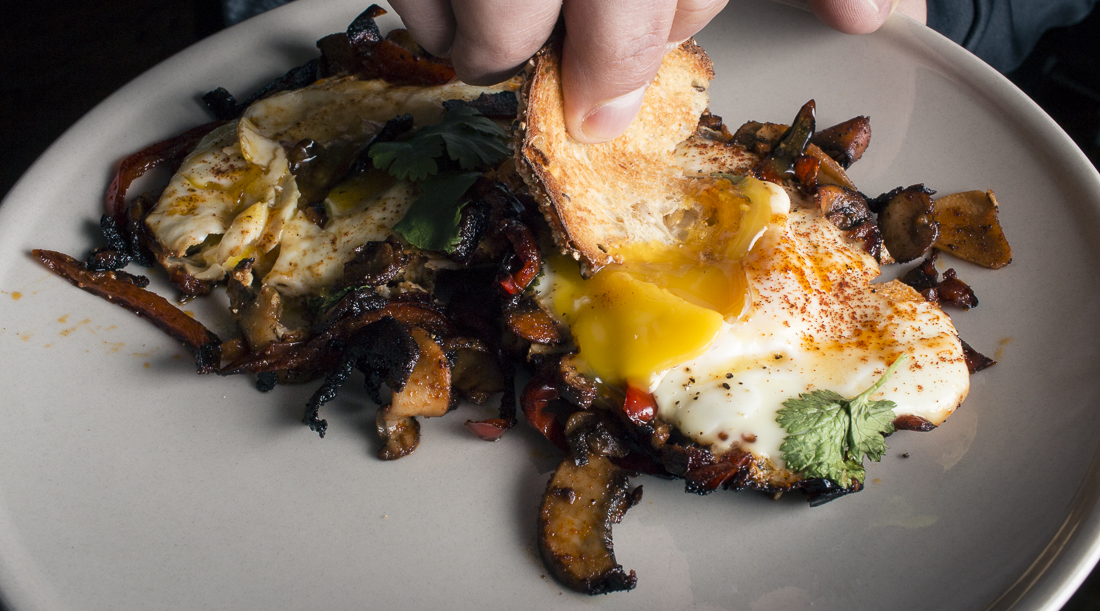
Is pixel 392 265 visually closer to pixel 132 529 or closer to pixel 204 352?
pixel 204 352

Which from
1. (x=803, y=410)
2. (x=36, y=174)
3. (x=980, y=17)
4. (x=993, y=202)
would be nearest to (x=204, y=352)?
(x=36, y=174)

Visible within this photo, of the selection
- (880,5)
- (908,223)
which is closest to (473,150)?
(908,223)

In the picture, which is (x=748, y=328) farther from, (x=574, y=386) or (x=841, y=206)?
(x=841, y=206)

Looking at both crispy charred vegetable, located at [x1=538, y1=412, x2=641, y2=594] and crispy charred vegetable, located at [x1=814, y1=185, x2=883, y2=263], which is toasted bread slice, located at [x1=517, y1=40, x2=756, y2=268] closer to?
crispy charred vegetable, located at [x1=814, y1=185, x2=883, y2=263]

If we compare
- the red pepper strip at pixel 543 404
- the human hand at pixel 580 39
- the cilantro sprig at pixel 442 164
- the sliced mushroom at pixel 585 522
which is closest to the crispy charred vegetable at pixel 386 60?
the cilantro sprig at pixel 442 164

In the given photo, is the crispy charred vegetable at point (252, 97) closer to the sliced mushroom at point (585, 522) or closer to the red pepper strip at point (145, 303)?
the red pepper strip at point (145, 303)
